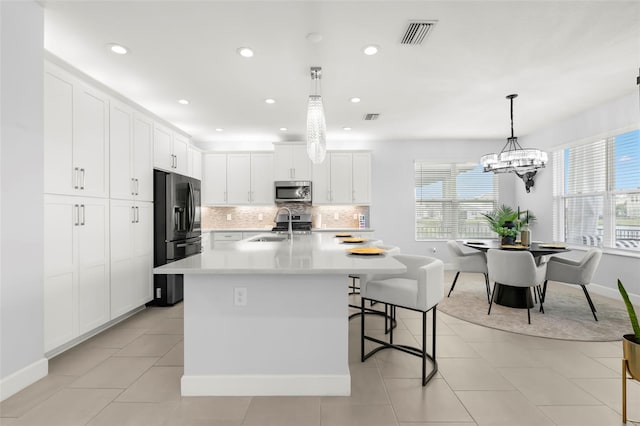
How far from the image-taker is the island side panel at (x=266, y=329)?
1.99 m

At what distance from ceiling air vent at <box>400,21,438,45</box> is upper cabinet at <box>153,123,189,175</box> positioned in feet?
10.7

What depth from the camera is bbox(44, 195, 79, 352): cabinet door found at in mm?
2439

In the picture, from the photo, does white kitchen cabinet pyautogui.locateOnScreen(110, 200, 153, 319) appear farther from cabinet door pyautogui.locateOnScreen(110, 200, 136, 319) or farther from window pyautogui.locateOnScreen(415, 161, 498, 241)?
window pyautogui.locateOnScreen(415, 161, 498, 241)

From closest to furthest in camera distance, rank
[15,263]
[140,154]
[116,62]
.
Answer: [15,263] < [116,62] < [140,154]

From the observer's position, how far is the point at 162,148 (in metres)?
4.24

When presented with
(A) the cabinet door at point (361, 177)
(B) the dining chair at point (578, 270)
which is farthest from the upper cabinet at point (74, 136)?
(B) the dining chair at point (578, 270)

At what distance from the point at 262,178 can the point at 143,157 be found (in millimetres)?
2533

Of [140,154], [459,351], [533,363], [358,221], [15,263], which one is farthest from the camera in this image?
[358,221]

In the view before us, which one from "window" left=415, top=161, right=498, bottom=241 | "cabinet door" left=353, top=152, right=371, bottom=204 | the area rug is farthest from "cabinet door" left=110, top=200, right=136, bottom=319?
"window" left=415, top=161, right=498, bottom=241

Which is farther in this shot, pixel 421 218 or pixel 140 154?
pixel 421 218

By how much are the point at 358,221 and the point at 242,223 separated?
2.43 meters

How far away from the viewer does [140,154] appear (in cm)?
372

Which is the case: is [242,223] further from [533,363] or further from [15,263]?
[533,363]

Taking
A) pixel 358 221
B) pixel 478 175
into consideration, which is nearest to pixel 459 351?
pixel 358 221
